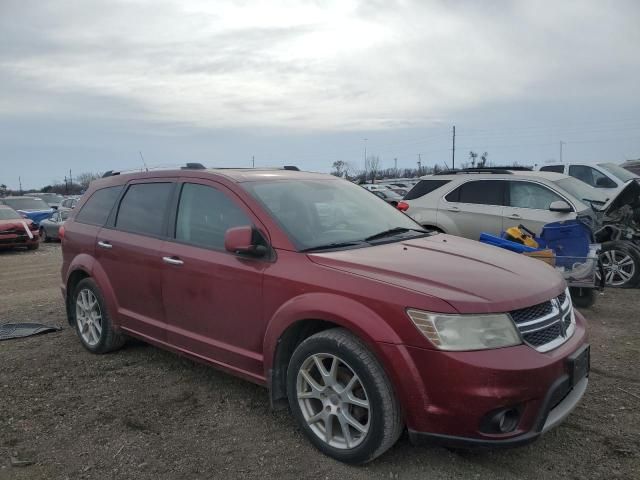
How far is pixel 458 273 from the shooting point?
3209mm

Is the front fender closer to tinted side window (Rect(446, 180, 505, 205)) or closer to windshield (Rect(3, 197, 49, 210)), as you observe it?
tinted side window (Rect(446, 180, 505, 205))

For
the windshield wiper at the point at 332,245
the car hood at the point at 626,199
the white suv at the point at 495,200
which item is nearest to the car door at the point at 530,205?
the white suv at the point at 495,200

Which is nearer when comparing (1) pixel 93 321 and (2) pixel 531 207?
(1) pixel 93 321

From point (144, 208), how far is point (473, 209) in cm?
577

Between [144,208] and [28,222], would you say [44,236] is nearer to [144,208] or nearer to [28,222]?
[28,222]

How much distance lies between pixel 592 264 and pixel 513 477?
4.27 metres

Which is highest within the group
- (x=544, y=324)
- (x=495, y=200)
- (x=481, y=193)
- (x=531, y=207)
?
(x=481, y=193)

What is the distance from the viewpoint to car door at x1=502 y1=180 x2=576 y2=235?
27.0ft

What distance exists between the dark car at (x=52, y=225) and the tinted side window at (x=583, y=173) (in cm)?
1598

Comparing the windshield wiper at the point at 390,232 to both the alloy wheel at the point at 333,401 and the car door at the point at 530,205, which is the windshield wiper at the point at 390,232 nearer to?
the alloy wheel at the point at 333,401

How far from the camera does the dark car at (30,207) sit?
2050cm

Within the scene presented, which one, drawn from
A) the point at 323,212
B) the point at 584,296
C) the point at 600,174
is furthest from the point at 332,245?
the point at 600,174

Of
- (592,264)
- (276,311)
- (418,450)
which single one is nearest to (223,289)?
(276,311)

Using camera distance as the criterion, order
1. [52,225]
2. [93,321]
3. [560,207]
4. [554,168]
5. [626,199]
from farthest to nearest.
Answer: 1. [52,225]
2. [554,168]
3. [626,199]
4. [560,207]
5. [93,321]
